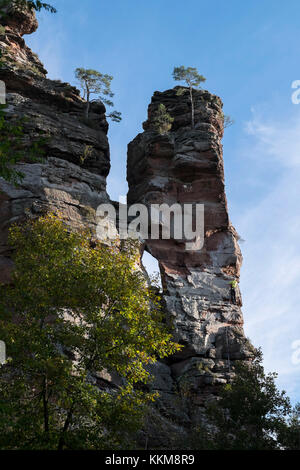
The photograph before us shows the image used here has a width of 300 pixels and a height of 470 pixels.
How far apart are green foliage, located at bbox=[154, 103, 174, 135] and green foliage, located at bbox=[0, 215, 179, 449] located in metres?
29.5

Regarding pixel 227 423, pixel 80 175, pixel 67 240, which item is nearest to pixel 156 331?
pixel 67 240

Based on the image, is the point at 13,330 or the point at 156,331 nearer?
the point at 13,330

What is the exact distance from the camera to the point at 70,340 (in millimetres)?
17891

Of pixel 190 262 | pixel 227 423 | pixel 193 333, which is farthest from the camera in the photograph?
pixel 190 262

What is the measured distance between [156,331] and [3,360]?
242 inches

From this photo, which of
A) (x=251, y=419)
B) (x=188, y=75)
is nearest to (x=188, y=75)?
(x=188, y=75)

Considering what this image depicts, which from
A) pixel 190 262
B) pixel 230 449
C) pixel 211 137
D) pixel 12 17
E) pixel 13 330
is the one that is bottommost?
pixel 230 449

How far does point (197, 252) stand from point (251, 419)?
21.4 m

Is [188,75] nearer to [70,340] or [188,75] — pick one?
[188,75]

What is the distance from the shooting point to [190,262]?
4234 cm

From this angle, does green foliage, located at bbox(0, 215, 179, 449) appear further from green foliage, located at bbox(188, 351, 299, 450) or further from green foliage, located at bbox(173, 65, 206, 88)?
green foliage, located at bbox(173, 65, 206, 88)

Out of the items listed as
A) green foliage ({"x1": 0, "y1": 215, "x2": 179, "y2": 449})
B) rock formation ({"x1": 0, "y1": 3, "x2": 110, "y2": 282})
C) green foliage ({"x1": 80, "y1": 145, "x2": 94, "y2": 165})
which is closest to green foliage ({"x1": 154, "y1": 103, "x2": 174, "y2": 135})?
rock formation ({"x1": 0, "y1": 3, "x2": 110, "y2": 282})

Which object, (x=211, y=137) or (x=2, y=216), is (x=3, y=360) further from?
(x=211, y=137)

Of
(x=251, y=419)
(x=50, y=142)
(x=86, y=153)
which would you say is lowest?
(x=251, y=419)
